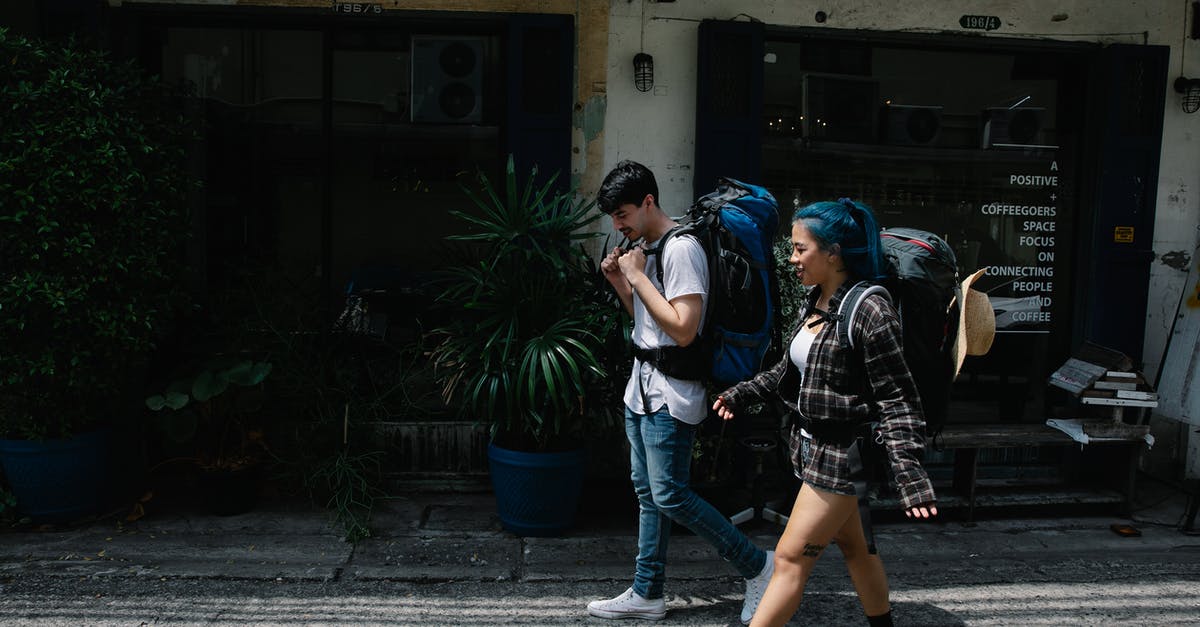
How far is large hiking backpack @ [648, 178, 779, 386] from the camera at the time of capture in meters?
3.76

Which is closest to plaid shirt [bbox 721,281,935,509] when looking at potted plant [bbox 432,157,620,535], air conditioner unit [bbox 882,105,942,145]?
potted plant [bbox 432,157,620,535]

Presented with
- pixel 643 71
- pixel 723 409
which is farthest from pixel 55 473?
pixel 643 71

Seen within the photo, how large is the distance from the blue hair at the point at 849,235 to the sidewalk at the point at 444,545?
2.06 metres

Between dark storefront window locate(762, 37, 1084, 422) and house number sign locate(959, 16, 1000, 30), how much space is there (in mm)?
261

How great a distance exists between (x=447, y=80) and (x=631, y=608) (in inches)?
139

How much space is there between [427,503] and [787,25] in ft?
12.0

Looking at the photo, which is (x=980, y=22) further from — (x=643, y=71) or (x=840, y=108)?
(x=643, y=71)

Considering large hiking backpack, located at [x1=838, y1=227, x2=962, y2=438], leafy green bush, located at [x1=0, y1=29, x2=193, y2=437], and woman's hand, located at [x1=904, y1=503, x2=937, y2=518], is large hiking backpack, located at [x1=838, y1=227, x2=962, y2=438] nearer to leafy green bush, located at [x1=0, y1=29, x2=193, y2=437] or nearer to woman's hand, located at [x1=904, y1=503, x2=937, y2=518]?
woman's hand, located at [x1=904, y1=503, x2=937, y2=518]

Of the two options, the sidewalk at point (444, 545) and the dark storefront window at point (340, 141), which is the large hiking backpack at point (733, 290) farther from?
the dark storefront window at point (340, 141)

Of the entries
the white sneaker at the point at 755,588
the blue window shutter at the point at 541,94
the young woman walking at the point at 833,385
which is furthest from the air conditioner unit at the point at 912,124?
the white sneaker at the point at 755,588

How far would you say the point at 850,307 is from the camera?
3.06 meters

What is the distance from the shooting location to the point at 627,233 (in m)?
3.72

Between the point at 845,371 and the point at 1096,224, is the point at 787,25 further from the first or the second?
the point at 845,371

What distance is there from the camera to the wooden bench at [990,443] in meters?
5.42
